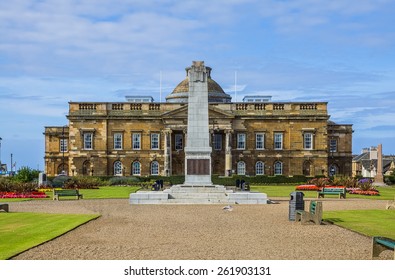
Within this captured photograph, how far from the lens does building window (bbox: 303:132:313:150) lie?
77812mm

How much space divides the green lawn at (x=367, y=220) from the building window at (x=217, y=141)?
50476mm

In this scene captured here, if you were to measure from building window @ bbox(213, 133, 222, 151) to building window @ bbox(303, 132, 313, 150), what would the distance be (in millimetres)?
10035

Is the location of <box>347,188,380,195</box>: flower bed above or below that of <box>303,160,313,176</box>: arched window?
below

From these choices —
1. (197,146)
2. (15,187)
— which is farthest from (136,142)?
(197,146)

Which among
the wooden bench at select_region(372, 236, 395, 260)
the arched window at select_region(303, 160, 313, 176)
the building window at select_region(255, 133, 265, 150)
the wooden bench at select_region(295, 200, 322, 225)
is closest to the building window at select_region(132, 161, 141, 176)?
the building window at select_region(255, 133, 265, 150)

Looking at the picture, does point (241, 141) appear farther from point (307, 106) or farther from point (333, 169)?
point (333, 169)

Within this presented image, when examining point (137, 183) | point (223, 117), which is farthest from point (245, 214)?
point (223, 117)

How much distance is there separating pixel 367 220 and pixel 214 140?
179 feet

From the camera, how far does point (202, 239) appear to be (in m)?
18.2

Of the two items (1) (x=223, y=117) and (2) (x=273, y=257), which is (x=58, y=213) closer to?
(2) (x=273, y=257)

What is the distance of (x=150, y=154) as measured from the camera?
77.8 metres

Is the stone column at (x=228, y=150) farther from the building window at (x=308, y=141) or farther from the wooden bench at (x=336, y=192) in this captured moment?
the wooden bench at (x=336, y=192)

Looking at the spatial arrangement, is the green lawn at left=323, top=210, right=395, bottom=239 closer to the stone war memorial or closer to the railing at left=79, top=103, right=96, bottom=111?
the stone war memorial

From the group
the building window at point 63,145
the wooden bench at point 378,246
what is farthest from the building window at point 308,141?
the wooden bench at point 378,246
